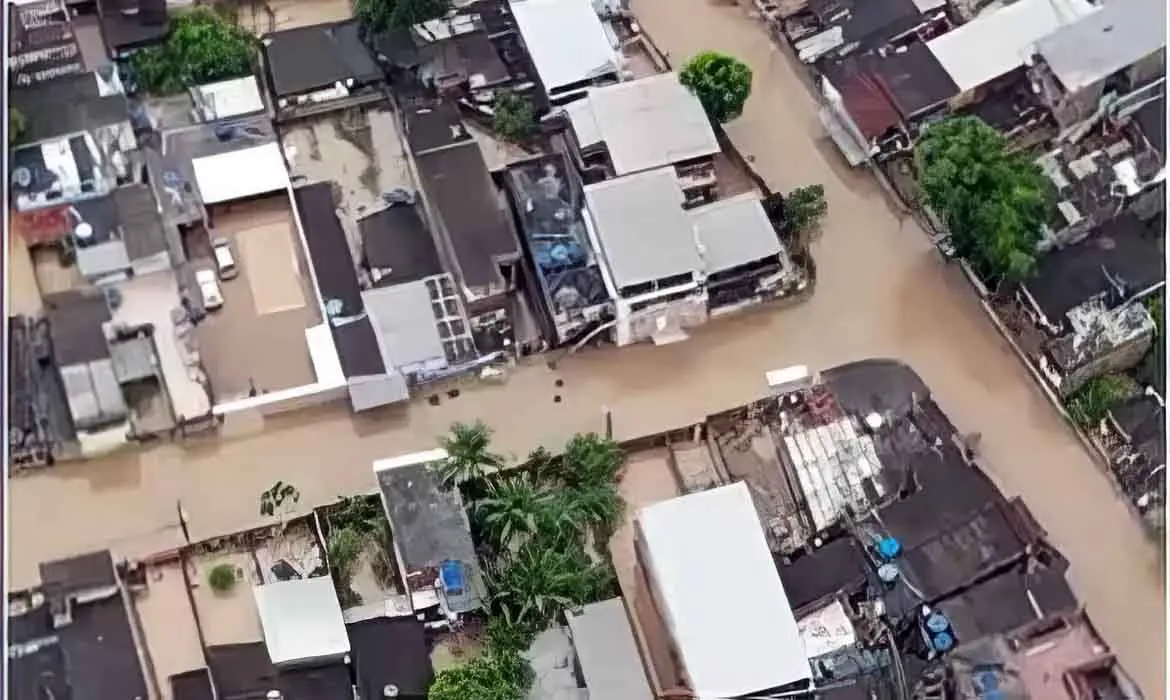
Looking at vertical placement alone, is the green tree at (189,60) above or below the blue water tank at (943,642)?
above

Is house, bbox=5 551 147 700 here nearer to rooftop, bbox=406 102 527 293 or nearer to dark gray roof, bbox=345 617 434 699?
dark gray roof, bbox=345 617 434 699

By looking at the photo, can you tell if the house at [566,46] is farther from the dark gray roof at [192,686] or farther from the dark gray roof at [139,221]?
the dark gray roof at [192,686]

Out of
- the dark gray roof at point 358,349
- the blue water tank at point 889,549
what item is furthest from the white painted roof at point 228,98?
the blue water tank at point 889,549

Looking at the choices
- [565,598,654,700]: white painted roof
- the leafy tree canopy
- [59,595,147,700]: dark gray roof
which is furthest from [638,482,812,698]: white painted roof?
the leafy tree canopy

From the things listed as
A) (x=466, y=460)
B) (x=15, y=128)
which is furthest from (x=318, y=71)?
(x=466, y=460)

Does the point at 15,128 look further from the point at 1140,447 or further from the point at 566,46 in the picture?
the point at 1140,447

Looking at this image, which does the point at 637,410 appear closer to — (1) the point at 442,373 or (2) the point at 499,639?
(1) the point at 442,373

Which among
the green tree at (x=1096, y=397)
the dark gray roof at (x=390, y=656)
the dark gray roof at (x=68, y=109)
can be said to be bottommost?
the dark gray roof at (x=390, y=656)
